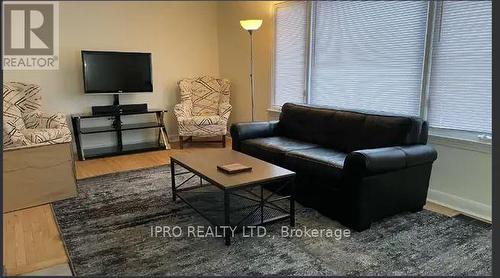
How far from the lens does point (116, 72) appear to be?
15.7 feet

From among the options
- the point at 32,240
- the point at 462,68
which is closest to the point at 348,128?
the point at 462,68

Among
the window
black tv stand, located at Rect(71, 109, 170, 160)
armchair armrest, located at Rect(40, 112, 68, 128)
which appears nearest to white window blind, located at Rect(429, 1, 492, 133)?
the window

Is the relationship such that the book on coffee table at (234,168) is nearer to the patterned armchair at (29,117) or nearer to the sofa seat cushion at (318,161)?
the sofa seat cushion at (318,161)

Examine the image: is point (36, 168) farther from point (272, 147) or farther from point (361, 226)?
point (361, 226)

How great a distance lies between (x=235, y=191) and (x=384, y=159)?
1.07 metres

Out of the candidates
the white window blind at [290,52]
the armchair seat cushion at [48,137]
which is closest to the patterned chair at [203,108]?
the white window blind at [290,52]

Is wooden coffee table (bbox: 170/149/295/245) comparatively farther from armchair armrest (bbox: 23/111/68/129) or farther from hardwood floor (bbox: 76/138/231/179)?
armchair armrest (bbox: 23/111/68/129)

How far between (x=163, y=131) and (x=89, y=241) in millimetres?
2913

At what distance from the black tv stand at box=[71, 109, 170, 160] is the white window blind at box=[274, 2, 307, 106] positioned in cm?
Result: 175

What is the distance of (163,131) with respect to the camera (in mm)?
5172

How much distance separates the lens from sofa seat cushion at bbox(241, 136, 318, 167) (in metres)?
3.15

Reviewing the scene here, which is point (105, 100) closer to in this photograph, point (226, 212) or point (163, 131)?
point (163, 131)

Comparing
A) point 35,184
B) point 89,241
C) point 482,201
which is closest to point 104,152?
point 35,184

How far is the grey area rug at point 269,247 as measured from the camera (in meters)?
2.04
